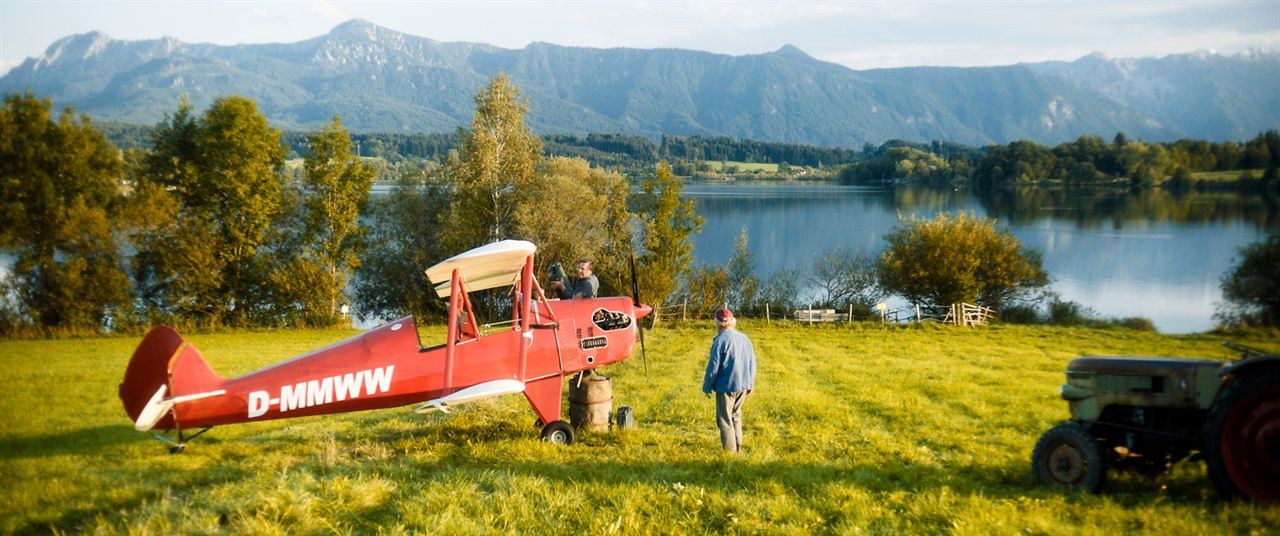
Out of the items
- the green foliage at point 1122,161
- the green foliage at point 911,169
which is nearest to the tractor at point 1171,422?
the green foliage at point 1122,161

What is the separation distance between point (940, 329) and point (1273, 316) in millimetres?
10243

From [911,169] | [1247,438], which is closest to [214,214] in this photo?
[1247,438]

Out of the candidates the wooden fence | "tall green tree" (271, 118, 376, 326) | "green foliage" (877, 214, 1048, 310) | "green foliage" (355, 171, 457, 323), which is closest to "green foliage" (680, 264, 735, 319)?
the wooden fence

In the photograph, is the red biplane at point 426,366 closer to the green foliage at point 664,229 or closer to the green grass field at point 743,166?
the green foliage at point 664,229

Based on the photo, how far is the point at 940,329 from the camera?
2800cm

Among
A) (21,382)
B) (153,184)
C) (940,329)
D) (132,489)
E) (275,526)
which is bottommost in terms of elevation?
(940,329)

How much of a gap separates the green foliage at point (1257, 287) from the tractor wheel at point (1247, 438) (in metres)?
21.0

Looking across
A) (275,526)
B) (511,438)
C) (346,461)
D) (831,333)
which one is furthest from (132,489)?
(831,333)

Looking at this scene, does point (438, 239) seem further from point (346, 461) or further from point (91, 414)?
point (346, 461)

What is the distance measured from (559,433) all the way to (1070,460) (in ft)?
18.3

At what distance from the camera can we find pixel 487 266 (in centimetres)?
864

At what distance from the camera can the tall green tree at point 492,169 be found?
1304 inches

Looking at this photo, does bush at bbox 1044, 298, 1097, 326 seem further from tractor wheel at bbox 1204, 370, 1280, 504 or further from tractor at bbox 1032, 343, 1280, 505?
tractor wheel at bbox 1204, 370, 1280, 504

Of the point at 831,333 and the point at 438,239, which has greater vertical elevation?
the point at 438,239
